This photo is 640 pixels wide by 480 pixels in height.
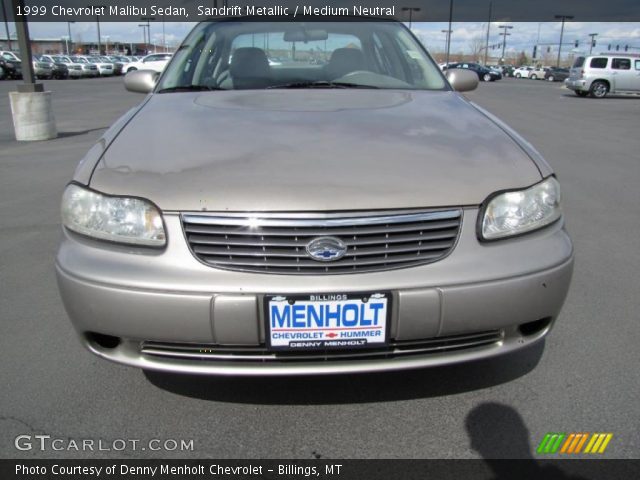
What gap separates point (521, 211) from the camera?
1.97 meters

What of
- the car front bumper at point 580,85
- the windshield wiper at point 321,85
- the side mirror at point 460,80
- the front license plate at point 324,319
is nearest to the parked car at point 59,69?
the car front bumper at point 580,85

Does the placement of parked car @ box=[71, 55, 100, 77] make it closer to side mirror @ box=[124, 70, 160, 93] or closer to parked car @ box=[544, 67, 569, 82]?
parked car @ box=[544, 67, 569, 82]

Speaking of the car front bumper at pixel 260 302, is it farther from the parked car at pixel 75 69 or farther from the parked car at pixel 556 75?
the parked car at pixel 556 75

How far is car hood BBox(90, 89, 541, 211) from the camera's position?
1806mm

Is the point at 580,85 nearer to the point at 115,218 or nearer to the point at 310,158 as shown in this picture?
the point at 310,158

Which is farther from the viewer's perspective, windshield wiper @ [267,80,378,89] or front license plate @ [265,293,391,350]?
windshield wiper @ [267,80,378,89]

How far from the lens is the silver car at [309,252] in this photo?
1.76m

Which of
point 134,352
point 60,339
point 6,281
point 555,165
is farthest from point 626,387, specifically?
point 555,165

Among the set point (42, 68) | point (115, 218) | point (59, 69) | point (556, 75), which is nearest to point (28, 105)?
point (115, 218)

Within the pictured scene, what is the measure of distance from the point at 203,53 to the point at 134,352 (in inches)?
80.8

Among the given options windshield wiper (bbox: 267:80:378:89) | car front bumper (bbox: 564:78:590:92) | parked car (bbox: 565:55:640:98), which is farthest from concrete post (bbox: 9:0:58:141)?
parked car (bbox: 565:55:640:98)

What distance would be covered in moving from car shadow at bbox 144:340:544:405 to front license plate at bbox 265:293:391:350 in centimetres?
44

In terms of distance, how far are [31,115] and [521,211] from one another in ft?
29.6

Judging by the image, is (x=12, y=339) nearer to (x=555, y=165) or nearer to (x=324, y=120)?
(x=324, y=120)
